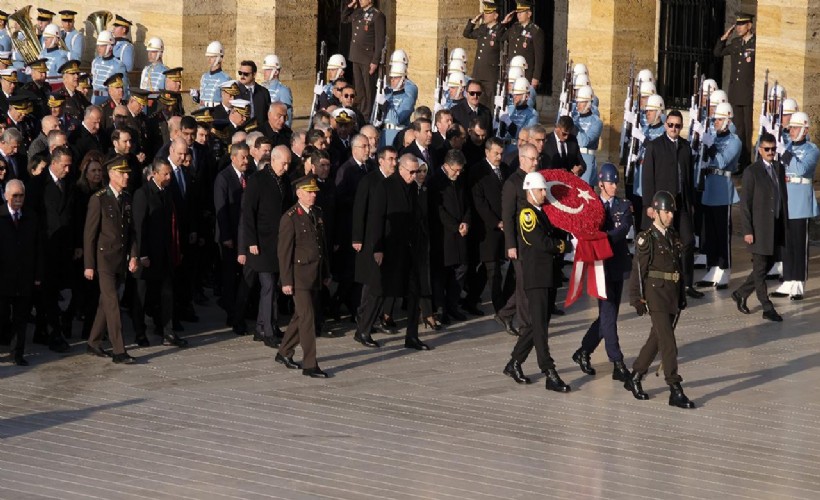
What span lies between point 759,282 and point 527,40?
7.42m

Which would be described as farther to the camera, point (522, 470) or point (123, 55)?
point (123, 55)

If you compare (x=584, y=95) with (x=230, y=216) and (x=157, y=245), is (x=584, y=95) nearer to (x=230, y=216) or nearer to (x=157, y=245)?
A: (x=230, y=216)

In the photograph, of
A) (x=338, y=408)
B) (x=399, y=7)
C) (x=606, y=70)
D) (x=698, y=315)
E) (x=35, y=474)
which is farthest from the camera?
(x=399, y=7)

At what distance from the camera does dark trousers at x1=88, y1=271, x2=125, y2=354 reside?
579 inches

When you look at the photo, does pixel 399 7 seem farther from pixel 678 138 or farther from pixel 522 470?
pixel 522 470

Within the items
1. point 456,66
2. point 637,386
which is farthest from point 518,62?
point 637,386

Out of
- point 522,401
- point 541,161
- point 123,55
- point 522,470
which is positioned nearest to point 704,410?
point 522,401

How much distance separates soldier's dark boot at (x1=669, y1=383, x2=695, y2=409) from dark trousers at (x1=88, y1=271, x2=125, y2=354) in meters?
4.08

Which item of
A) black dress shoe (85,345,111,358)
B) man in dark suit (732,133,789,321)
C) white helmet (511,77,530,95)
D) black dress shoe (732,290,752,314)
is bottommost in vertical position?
black dress shoe (85,345,111,358)

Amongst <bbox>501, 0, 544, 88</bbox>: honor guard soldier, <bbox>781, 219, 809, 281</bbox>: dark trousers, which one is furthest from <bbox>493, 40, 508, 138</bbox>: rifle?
<bbox>781, 219, 809, 281</bbox>: dark trousers

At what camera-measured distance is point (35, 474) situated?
457 inches

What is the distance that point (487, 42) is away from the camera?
24.2 meters

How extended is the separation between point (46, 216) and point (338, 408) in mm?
3304

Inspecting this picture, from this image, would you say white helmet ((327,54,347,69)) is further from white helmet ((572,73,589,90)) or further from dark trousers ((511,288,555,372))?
dark trousers ((511,288,555,372))
